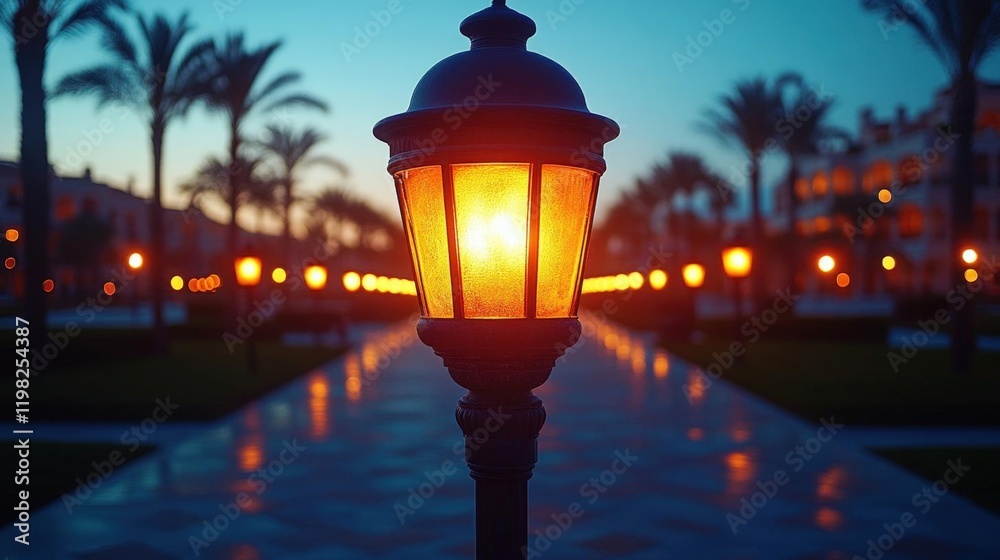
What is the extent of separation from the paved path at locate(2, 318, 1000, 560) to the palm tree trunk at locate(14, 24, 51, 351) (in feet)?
25.2

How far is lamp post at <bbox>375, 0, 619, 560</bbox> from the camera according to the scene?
2.90 metres

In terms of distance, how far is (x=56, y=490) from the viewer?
812 cm

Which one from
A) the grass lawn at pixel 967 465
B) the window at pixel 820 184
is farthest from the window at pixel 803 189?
the grass lawn at pixel 967 465

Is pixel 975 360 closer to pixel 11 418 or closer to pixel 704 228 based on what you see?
pixel 11 418

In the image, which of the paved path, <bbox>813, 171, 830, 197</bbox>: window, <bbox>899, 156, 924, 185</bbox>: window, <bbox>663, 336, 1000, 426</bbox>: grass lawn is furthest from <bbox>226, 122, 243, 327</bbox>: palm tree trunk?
<bbox>813, 171, 830, 197</bbox>: window

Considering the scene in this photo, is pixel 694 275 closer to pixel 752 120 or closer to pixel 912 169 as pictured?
pixel 752 120

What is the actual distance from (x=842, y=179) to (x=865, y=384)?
71.5 metres

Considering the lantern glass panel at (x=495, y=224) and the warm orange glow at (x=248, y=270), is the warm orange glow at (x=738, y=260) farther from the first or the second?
the lantern glass panel at (x=495, y=224)

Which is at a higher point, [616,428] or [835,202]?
[835,202]

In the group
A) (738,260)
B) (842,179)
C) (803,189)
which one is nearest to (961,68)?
(738,260)

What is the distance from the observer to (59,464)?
9.37 m

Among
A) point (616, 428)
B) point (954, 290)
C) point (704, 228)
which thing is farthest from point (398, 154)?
point (704, 228)

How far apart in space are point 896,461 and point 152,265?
19561 millimetres

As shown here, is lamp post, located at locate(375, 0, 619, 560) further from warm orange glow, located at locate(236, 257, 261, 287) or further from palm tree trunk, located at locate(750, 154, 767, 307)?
palm tree trunk, located at locate(750, 154, 767, 307)
